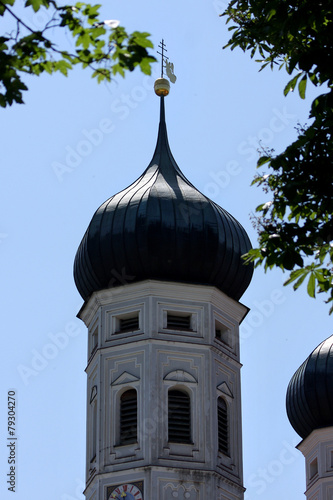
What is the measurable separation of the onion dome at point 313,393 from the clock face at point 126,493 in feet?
18.9

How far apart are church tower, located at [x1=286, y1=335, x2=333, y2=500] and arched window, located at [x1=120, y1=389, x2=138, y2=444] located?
4.83m

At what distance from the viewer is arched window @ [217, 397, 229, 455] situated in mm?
27228

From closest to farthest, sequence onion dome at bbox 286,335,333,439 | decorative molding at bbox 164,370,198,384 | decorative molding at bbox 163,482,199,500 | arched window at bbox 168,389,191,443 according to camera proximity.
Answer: decorative molding at bbox 163,482,199,500, arched window at bbox 168,389,191,443, decorative molding at bbox 164,370,198,384, onion dome at bbox 286,335,333,439

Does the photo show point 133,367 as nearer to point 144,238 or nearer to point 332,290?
point 144,238

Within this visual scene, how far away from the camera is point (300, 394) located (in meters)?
30.3

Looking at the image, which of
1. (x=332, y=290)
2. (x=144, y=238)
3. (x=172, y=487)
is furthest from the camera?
(x=144, y=238)

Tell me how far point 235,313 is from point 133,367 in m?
2.83

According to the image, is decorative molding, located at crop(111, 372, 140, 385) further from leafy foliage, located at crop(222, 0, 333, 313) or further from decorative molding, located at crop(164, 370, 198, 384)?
leafy foliage, located at crop(222, 0, 333, 313)

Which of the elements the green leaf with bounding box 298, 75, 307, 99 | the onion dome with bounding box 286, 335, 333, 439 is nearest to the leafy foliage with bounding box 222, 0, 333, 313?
the green leaf with bounding box 298, 75, 307, 99

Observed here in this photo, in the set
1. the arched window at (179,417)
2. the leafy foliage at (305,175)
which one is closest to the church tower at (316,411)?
the arched window at (179,417)

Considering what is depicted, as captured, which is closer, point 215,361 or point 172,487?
point 172,487

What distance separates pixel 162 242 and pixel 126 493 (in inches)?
202

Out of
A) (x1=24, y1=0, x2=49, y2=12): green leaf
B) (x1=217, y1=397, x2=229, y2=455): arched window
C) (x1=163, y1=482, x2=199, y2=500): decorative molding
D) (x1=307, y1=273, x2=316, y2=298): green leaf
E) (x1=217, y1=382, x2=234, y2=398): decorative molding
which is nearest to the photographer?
(x1=24, y1=0, x2=49, y2=12): green leaf

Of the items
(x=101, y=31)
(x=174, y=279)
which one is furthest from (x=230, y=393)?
(x=101, y=31)
